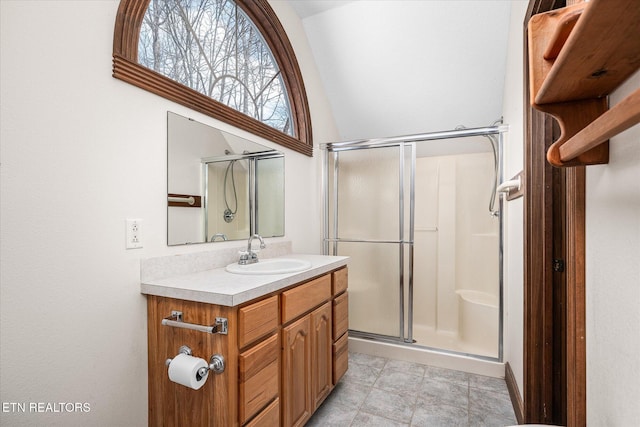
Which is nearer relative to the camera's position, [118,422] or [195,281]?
[118,422]

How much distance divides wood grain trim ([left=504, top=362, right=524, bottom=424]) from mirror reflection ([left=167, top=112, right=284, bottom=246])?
1.82 m

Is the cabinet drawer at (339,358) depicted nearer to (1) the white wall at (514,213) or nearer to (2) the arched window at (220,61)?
(1) the white wall at (514,213)

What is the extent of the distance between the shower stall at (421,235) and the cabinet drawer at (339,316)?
0.72 meters

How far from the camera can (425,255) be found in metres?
3.07

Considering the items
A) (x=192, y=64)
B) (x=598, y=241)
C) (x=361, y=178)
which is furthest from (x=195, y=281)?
(x=361, y=178)

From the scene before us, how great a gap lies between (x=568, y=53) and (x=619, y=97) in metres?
0.22

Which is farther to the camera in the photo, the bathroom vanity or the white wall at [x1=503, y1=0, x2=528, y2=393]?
the white wall at [x1=503, y1=0, x2=528, y2=393]

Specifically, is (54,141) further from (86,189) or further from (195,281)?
(195,281)

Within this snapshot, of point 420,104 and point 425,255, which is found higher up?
point 420,104

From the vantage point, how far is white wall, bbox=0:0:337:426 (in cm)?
93

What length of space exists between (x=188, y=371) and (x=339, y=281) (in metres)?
1.13

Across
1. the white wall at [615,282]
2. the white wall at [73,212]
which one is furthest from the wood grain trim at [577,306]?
the white wall at [73,212]

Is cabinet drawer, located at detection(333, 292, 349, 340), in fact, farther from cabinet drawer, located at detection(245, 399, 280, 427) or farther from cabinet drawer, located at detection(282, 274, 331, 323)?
cabinet drawer, located at detection(245, 399, 280, 427)

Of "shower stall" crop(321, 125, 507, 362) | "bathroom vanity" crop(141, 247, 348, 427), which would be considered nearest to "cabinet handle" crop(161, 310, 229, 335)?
"bathroom vanity" crop(141, 247, 348, 427)
